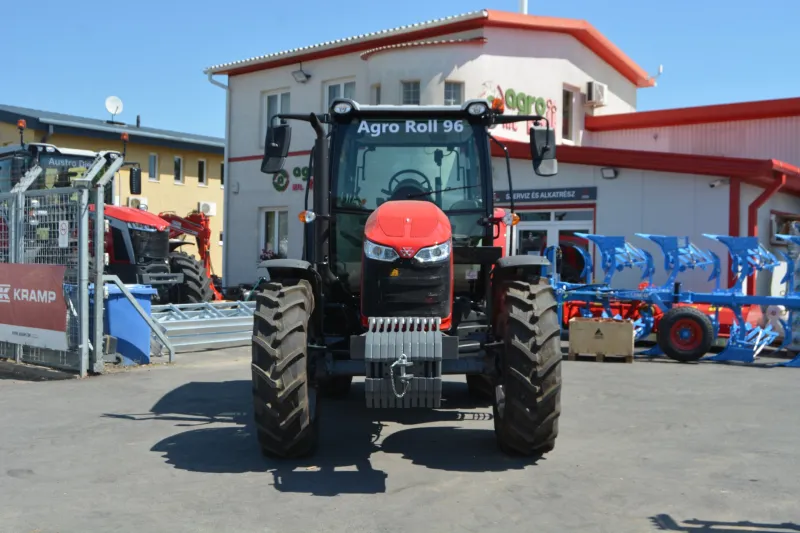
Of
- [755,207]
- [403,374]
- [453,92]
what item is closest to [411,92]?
[453,92]

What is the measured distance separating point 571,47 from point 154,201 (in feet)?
53.6

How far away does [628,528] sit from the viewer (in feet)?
14.0

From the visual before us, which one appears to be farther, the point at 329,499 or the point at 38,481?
the point at 38,481

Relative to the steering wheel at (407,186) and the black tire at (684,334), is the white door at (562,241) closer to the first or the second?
the black tire at (684,334)

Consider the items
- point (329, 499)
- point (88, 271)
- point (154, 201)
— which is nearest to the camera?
point (329, 499)

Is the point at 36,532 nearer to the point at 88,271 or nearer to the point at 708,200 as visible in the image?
the point at 88,271

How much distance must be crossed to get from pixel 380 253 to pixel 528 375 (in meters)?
1.28

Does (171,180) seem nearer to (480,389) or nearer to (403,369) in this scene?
(480,389)

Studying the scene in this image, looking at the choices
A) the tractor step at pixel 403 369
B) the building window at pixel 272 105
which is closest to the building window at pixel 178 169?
the building window at pixel 272 105

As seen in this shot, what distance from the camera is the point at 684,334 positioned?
1125 cm

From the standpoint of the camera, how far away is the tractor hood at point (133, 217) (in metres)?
13.5

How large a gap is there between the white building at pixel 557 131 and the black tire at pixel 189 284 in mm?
6427

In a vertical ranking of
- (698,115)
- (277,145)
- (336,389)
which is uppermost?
(698,115)

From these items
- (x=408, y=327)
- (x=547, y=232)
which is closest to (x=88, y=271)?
(x=408, y=327)
